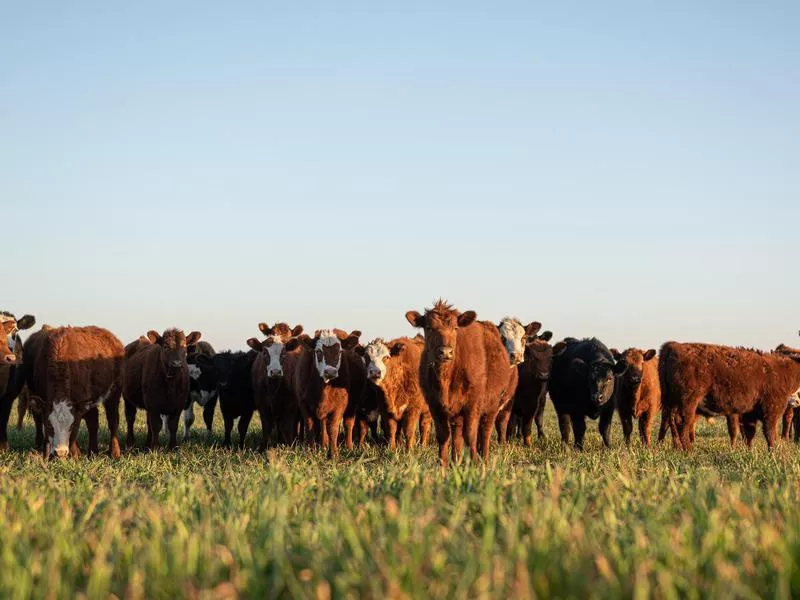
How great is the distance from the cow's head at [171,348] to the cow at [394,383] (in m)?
3.04

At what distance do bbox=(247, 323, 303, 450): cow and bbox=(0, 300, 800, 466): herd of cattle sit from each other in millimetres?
27

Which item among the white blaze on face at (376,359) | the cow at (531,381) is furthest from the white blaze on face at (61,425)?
the cow at (531,381)

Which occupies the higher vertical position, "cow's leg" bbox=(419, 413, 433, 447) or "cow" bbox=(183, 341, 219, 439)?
"cow" bbox=(183, 341, 219, 439)

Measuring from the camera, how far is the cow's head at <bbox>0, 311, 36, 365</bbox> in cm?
1205

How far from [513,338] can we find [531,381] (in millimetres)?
2073

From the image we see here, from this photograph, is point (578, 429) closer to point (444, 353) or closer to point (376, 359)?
point (376, 359)

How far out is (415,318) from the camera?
10.8 meters

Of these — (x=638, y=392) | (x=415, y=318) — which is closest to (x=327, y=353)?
(x=415, y=318)

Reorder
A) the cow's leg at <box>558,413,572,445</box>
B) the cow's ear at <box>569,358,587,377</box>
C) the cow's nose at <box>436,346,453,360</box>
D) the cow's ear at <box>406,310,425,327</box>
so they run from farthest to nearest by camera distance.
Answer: the cow's ear at <box>569,358,587,377</box>, the cow's leg at <box>558,413,572,445</box>, the cow's ear at <box>406,310,425,327</box>, the cow's nose at <box>436,346,453,360</box>

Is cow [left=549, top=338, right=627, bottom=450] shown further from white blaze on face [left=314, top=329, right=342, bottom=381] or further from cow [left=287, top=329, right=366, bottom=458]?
white blaze on face [left=314, top=329, right=342, bottom=381]

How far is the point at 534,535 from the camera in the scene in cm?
373

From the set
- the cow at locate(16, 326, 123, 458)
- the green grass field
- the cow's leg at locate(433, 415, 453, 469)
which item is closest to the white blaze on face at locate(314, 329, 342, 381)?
the cow's leg at locate(433, 415, 453, 469)

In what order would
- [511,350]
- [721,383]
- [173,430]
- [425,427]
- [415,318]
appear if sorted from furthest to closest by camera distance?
[425,427] → [721,383] → [173,430] → [511,350] → [415,318]

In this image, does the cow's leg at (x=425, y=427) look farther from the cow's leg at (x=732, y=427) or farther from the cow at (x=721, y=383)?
the cow's leg at (x=732, y=427)
